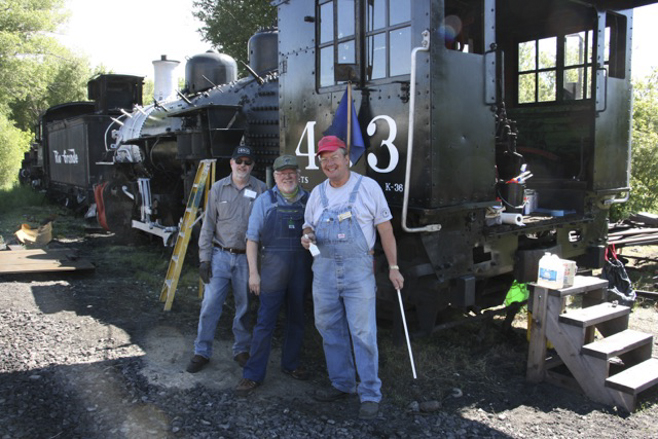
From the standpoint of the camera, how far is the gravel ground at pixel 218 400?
11.9 feet

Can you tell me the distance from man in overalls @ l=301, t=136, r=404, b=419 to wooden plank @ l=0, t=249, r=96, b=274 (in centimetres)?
521

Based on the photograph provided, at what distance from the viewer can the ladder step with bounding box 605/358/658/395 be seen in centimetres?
382

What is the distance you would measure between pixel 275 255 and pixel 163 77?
36.0 feet

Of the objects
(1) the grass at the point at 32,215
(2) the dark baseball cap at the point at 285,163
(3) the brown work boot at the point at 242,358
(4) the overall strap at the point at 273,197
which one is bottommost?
(3) the brown work boot at the point at 242,358

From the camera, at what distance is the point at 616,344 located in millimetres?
4168

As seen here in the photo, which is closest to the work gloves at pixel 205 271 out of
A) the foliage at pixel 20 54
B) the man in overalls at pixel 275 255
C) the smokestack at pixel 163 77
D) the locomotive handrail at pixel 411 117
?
the man in overalls at pixel 275 255

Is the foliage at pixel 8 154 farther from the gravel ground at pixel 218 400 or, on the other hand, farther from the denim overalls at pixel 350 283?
the denim overalls at pixel 350 283

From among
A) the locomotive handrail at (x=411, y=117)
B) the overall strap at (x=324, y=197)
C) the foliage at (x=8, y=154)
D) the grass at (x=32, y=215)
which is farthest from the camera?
the foliage at (x=8, y=154)

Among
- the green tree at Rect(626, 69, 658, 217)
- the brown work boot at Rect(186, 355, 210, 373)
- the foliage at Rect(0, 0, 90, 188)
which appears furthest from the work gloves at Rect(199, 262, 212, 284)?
the foliage at Rect(0, 0, 90, 188)

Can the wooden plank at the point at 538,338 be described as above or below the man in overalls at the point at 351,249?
below

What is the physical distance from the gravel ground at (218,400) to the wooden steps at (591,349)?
12 cm

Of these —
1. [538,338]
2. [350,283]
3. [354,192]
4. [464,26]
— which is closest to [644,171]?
[464,26]

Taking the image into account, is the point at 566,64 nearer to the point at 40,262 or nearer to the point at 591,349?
the point at 591,349

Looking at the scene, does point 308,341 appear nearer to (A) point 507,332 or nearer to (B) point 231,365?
(B) point 231,365
